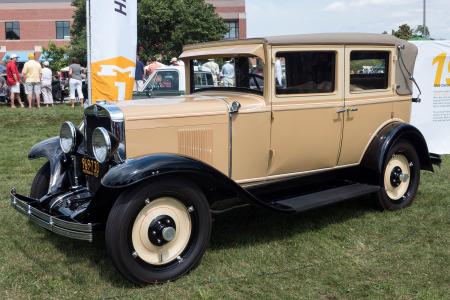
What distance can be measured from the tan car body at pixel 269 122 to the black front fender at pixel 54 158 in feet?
3.04

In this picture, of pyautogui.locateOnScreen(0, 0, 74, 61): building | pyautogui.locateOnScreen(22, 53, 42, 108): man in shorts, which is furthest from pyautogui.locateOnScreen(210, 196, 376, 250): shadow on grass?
pyautogui.locateOnScreen(0, 0, 74, 61): building

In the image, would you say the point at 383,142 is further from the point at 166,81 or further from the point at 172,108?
the point at 166,81

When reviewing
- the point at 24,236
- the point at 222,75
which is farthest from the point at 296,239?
the point at 24,236

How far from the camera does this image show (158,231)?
11.8ft

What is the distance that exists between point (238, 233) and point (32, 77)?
1196 cm

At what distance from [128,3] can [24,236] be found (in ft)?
11.9

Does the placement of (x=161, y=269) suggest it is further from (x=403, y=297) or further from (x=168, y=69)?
(x=168, y=69)

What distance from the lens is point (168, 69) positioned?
11.7 m

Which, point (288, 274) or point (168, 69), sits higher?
point (168, 69)

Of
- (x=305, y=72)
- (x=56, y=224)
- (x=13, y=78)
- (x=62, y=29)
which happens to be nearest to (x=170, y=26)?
(x=62, y=29)

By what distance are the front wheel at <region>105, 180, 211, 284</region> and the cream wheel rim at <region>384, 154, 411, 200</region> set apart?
7.57ft

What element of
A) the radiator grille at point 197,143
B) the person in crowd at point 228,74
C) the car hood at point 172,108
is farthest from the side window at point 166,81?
the radiator grille at point 197,143

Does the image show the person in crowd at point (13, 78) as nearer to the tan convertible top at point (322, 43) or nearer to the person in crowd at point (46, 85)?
the person in crowd at point (46, 85)

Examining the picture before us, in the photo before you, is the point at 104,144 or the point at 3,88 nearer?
the point at 104,144
